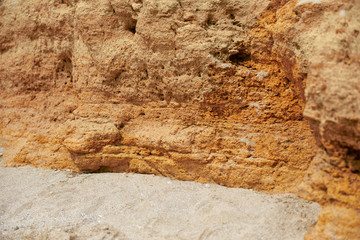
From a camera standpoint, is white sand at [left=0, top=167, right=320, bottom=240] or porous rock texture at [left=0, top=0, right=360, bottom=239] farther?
white sand at [left=0, top=167, right=320, bottom=240]

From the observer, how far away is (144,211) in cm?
247

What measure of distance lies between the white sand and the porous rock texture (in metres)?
0.20

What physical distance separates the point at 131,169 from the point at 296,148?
1.58 m

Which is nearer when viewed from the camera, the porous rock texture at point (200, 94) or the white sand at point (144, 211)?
the porous rock texture at point (200, 94)

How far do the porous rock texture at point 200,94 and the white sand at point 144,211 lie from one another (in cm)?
20

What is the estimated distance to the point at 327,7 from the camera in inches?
81.3

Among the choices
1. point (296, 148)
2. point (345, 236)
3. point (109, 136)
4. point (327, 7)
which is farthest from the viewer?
point (109, 136)

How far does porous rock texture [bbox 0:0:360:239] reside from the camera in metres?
1.80

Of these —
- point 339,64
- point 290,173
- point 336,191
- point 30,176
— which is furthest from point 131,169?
point 339,64

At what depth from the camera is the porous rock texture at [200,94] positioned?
70.7 inches

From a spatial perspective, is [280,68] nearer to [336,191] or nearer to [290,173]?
[290,173]

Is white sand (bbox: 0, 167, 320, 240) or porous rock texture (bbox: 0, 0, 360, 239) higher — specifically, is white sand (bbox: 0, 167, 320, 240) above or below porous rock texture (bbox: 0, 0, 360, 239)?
below

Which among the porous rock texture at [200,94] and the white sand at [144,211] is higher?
the porous rock texture at [200,94]

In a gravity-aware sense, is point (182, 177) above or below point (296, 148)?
below
